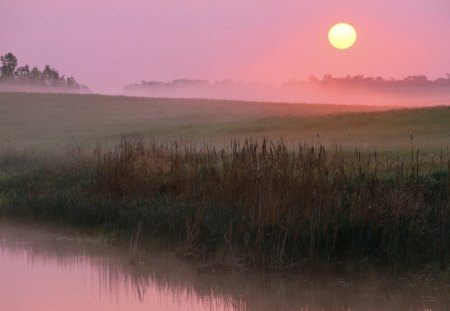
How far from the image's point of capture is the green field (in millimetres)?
31328

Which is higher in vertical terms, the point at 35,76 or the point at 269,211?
the point at 35,76

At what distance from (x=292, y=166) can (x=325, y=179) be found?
940 mm

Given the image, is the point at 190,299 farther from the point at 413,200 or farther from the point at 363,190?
the point at 413,200

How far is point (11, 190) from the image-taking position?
1744 centimetres

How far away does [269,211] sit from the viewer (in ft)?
37.4

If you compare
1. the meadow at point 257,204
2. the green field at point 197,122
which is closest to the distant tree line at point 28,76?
the green field at point 197,122

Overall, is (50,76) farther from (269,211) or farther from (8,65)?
(269,211)

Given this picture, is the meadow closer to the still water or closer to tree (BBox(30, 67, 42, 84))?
the still water

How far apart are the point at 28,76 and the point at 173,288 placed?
98467mm

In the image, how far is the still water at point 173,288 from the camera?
919cm

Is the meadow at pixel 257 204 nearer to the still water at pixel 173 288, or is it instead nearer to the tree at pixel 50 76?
the still water at pixel 173 288

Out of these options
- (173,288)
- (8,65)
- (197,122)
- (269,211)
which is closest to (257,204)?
(269,211)

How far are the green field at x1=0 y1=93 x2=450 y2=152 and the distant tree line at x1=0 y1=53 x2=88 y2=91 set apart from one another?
38.6 meters

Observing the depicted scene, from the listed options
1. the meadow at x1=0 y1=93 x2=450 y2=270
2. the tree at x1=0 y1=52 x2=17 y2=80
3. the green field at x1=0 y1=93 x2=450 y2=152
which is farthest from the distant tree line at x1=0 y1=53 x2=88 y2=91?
the meadow at x1=0 y1=93 x2=450 y2=270
